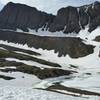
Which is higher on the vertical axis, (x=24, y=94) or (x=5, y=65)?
(x=24, y=94)

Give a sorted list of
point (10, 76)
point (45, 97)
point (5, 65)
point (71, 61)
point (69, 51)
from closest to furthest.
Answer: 1. point (45, 97)
2. point (10, 76)
3. point (5, 65)
4. point (71, 61)
5. point (69, 51)

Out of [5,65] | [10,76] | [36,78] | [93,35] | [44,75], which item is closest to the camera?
[10,76]

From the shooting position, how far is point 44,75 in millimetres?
80250

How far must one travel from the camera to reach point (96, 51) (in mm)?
144125

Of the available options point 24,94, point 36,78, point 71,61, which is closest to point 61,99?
point 24,94

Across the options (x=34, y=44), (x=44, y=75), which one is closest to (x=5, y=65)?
(x=44, y=75)

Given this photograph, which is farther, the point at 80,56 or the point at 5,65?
the point at 80,56

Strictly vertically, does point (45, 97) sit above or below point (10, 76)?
above

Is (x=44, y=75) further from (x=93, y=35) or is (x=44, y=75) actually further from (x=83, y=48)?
(x=93, y=35)

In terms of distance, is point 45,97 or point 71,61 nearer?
point 45,97

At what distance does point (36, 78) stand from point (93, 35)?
130 m

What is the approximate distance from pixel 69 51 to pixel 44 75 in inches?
2939

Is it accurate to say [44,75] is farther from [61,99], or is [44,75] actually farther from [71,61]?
[71,61]

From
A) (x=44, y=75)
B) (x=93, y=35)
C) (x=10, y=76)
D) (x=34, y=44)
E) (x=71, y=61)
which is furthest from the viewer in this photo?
(x=93, y=35)
